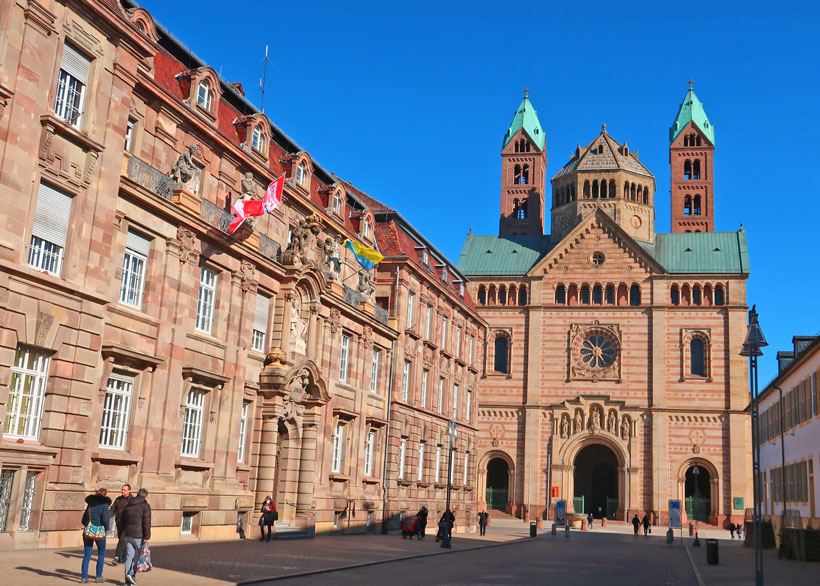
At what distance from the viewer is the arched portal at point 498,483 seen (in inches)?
3000

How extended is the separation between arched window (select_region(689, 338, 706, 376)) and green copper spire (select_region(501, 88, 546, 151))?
29498mm

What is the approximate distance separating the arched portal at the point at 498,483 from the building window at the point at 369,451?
119 feet

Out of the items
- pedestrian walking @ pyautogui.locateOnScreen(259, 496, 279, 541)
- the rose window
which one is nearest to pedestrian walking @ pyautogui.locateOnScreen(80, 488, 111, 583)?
pedestrian walking @ pyautogui.locateOnScreen(259, 496, 279, 541)

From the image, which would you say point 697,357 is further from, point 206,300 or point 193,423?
point 193,423

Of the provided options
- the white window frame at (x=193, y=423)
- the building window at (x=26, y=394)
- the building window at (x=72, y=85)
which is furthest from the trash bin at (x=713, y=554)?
the building window at (x=72, y=85)

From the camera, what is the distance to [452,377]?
2085 inches

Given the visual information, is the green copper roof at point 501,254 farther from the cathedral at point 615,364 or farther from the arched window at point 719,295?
the arched window at point 719,295

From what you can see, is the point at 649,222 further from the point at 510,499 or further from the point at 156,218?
the point at 156,218

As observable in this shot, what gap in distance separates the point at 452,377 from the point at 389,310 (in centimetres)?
1031

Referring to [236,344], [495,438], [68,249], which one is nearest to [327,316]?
[236,344]

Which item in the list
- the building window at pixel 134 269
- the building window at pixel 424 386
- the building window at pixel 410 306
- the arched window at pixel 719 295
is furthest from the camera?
the arched window at pixel 719 295

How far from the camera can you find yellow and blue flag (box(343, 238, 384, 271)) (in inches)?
1508

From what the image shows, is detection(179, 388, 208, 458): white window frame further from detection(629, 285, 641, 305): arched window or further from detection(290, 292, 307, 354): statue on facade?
detection(629, 285, 641, 305): arched window

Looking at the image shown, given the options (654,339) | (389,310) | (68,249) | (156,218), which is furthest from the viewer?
(654,339)
